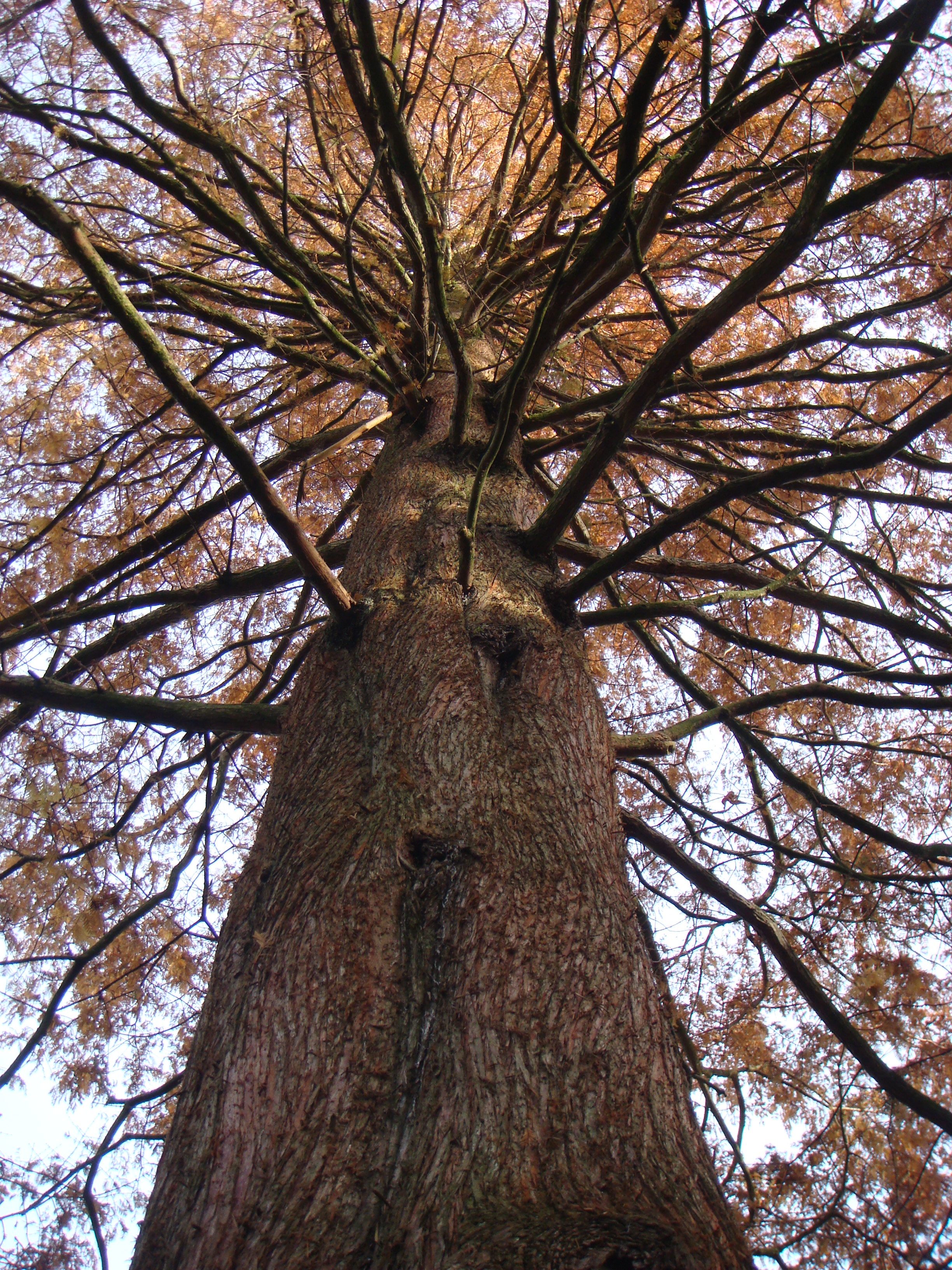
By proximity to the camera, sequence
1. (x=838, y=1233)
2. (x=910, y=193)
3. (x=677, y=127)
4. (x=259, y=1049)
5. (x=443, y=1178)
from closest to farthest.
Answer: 1. (x=443, y=1178)
2. (x=259, y=1049)
3. (x=838, y=1233)
4. (x=910, y=193)
5. (x=677, y=127)

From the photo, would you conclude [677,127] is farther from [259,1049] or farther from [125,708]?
[259,1049]

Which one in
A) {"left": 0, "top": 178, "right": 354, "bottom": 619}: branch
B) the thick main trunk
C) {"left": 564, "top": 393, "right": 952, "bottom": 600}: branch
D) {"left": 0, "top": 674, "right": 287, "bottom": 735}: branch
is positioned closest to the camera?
the thick main trunk

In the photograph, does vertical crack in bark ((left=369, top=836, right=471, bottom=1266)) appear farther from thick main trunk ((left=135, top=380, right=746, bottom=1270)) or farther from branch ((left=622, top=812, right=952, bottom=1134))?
branch ((left=622, top=812, right=952, bottom=1134))

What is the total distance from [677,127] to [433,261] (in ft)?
4.30

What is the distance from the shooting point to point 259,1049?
4.17 ft

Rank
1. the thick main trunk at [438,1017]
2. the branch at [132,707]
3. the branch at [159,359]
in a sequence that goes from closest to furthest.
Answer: the thick main trunk at [438,1017]
the branch at [159,359]
the branch at [132,707]

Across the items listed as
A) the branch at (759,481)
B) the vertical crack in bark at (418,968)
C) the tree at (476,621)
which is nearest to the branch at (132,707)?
the tree at (476,621)

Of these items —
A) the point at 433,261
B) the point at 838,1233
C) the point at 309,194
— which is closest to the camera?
the point at 838,1233

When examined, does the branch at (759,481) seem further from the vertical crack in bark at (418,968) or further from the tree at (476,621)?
the vertical crack in bark at (418,968)

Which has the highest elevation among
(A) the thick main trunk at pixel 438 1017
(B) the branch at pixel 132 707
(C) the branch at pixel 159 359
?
(C) the branch at pixel 159 359

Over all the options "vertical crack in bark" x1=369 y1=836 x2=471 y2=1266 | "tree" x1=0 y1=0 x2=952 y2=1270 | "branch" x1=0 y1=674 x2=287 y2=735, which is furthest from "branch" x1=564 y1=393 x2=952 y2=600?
"branch" x1=0 y1=674 x2=287 y2=735

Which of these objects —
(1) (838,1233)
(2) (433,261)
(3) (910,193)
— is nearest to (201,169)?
(2) (433,261)

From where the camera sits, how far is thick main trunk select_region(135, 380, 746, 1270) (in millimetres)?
1060

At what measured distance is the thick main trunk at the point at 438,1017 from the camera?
106cm
